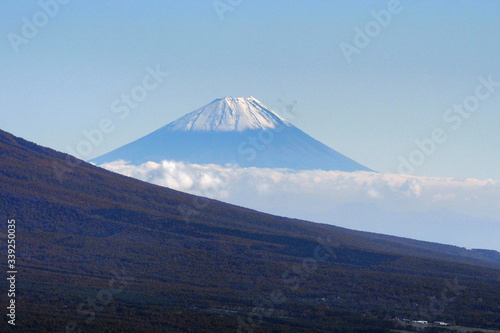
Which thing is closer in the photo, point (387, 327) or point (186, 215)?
point (387, 327)

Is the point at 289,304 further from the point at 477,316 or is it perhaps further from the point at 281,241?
the point at 281,241

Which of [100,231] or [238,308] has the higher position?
[100,231]

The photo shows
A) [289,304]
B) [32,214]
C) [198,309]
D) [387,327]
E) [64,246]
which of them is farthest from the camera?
[32,214]

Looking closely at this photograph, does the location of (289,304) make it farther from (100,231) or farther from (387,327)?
(100,231)

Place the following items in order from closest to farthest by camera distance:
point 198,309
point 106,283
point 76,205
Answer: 1. point 198,309
2. point 106,283
3. point 76,205

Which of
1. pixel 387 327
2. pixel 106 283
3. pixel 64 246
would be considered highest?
pixel 64 246

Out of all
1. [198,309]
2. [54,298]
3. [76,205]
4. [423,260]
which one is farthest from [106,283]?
[423,260]

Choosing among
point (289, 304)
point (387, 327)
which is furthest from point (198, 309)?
point (387, 327)
